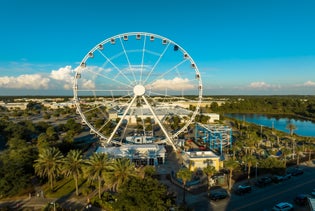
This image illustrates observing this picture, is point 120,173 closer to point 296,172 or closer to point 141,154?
point 141,154

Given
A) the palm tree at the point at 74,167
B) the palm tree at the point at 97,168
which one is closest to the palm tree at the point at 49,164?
the palm tree at the point at 74,167

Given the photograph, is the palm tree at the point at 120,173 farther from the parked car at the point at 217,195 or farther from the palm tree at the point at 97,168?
the parked car at the point at 217,195

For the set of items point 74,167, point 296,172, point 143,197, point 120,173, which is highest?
point 143,197

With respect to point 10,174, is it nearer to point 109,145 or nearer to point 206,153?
point 109,145

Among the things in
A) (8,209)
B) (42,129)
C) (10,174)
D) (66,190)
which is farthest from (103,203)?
(42,129)

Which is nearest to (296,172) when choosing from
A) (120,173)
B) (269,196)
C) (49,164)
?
(269,196)

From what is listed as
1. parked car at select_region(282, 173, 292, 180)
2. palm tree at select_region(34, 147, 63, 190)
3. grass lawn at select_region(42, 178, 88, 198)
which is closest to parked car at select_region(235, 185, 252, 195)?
parked car at select_region(282, 173, 292, 180)

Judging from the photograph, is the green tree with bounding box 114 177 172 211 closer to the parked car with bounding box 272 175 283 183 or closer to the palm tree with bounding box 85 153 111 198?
the palm tree with bounding box 85 153 111 198

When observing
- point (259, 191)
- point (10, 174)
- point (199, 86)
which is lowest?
point (259, 191)
